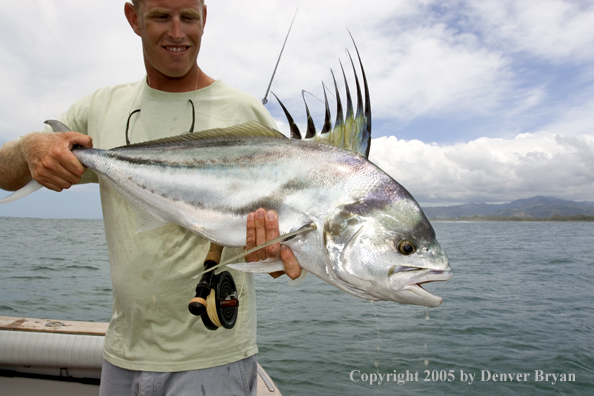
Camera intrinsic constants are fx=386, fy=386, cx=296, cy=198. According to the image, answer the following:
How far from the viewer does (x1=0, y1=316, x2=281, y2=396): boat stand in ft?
13.2

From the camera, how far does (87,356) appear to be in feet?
13.1

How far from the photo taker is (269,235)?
1914 mm

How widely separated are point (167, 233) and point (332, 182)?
1.04 metres

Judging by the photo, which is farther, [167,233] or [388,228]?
[167,233]

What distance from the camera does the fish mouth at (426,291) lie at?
5.61ft

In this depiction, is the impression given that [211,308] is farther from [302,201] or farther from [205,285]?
[302,201]

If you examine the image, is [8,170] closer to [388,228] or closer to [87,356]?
[388,228]

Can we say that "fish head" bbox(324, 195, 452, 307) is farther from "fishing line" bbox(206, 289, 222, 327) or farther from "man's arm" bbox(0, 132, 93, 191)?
"man's arm" bbox(0, 132, 93, 191)

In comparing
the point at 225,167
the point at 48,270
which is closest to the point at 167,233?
the point at 225,167

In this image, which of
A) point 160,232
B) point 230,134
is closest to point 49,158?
point 160,232

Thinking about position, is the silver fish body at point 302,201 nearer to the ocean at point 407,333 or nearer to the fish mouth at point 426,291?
the fish mouth at point 426,291

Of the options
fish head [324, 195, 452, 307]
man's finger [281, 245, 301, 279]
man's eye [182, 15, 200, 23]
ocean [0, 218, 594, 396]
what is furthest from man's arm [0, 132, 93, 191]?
ocean [0, 218, 594, 396]

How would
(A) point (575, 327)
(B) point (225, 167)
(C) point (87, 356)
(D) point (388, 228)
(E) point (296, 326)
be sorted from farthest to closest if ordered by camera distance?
(A) point (575, 327) < (E) point (296, 326) < (C) point (87, 356) < (B) point (225, 167) < (D) point (388, 228)

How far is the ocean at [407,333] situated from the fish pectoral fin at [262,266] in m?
2.17
